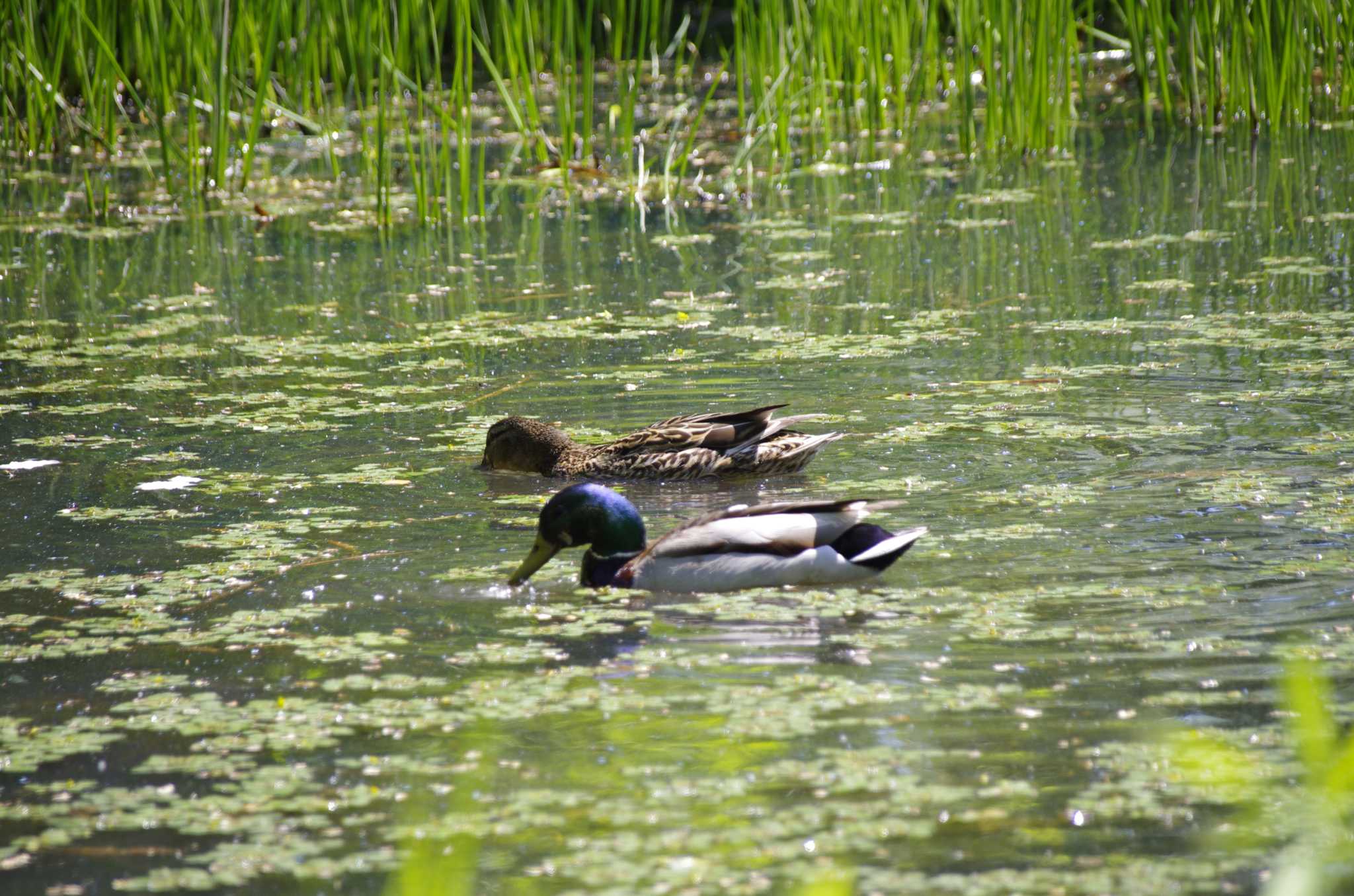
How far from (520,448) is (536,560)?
145 centimetres

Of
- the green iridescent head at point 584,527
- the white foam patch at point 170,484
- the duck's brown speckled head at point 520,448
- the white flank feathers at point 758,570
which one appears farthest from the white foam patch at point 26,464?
the white flank feathers at point 758,570

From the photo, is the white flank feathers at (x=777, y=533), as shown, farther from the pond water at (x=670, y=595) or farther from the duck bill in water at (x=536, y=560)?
the duck bill in water at (x=536, y=560)

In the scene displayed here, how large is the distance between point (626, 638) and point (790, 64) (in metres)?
8.20

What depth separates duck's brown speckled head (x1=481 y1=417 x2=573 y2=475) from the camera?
246 inches

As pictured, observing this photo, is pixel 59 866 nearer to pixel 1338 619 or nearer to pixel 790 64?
pixel 1338 619

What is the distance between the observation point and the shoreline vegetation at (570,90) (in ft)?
36.0

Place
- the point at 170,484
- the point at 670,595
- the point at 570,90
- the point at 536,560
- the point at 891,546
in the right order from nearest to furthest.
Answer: the point at 891,546 → the point at 670,595 → the point at 536,560 → the point at 170,484 → the point at 570,90

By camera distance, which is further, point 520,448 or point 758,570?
point 520,448

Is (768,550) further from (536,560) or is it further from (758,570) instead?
(536,560)

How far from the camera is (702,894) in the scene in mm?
2977

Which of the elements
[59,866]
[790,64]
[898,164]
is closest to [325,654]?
[59,866]

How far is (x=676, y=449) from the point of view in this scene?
245 inches

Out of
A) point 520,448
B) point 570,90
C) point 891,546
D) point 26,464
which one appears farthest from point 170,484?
point 570,90

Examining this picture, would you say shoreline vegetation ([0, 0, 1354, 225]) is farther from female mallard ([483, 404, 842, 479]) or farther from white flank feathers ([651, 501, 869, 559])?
white flank feathers ([651, 501, 869, 559])
